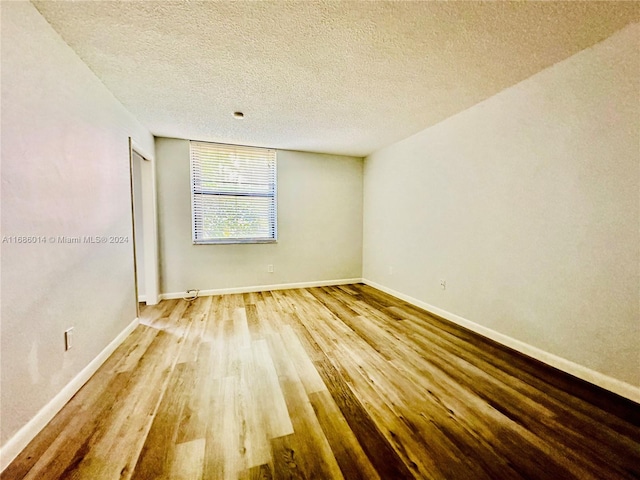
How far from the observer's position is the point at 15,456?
1094 mm

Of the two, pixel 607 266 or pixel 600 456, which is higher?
pixel 607 266

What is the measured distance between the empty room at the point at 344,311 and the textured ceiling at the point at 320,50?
17 millimetres

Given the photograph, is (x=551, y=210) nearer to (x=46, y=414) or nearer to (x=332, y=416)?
(x=332, y=416)

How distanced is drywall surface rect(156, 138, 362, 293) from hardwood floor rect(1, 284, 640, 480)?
143cm

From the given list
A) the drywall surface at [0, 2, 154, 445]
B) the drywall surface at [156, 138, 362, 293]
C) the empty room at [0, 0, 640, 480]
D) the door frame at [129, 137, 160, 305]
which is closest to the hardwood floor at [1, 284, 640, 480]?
the empty room at [0, 0, 640, 480]

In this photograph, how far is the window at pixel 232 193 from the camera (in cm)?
354

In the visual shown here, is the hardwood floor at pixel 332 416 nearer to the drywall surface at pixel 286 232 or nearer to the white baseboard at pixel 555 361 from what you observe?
the white baseboard at pixel 555 361

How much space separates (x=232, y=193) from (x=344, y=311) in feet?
7.91

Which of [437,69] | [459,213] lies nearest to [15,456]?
[437,69]

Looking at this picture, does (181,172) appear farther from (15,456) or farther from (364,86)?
(15,456)

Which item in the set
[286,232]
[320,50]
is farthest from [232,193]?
[320,50]

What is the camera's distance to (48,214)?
1369mm

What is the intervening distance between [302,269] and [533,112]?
11.0ft

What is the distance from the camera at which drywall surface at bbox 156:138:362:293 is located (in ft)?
11.3
